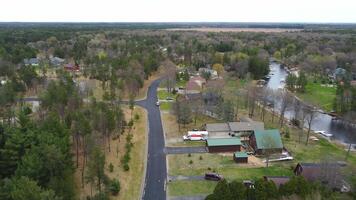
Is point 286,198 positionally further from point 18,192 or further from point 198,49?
point 198,49

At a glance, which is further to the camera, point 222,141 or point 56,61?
point 56,61

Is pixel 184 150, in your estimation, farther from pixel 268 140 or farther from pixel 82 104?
pixel 82 104

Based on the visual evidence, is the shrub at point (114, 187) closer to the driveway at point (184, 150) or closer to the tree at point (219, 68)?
the driveway at point (184, 150)

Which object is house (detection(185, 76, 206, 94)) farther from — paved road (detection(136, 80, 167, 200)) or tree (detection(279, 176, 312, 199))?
tree (detection(279, 176, 312, 199))

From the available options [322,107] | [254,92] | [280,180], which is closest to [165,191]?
[280,180]

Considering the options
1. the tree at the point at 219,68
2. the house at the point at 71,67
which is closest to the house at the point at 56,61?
the house at the point at 71,67

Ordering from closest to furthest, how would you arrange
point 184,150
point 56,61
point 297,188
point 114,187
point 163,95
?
1. point 297,188
2. point 114,187
3. point 184,150
4. point 163,95
5. point 56,61

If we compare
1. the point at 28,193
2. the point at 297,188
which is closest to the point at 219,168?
the point at 297,188

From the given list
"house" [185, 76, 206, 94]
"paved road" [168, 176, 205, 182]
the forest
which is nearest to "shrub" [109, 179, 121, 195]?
the forest
